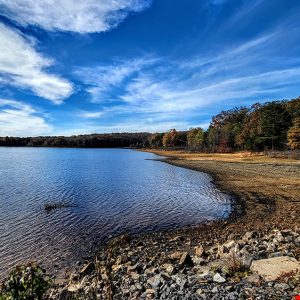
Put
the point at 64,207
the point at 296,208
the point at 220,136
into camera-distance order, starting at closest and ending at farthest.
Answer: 1. the point at 296,208
2. the point at 64,207
3. the point at 220,136

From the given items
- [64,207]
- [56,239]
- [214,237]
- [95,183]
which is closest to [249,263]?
[214,237]

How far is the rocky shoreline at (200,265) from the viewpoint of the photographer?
877cm

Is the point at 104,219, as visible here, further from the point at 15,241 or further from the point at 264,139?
the point at 264,139

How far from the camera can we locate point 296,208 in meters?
24.4

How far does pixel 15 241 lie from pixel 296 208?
2020 cm

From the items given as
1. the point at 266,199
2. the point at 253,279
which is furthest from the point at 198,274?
the point at 266,199

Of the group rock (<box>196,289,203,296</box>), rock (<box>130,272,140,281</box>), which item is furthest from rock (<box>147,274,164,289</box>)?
rock (<box>196,289,203,296</box>)

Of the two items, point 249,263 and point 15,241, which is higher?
point 249,263

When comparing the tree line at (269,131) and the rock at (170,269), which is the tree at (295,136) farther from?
the rock at (170,269)

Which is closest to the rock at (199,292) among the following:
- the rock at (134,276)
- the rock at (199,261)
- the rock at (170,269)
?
the rock at (170,269)

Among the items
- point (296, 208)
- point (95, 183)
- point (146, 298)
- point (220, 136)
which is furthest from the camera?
point (220, 136)

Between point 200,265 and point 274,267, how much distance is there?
2.97 metres

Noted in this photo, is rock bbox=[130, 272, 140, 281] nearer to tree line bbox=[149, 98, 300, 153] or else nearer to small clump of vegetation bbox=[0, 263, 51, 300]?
small clump of vegetation bbox=[0, 263, 51, 300]

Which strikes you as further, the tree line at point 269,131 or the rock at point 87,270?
the tree line at point 269,131
